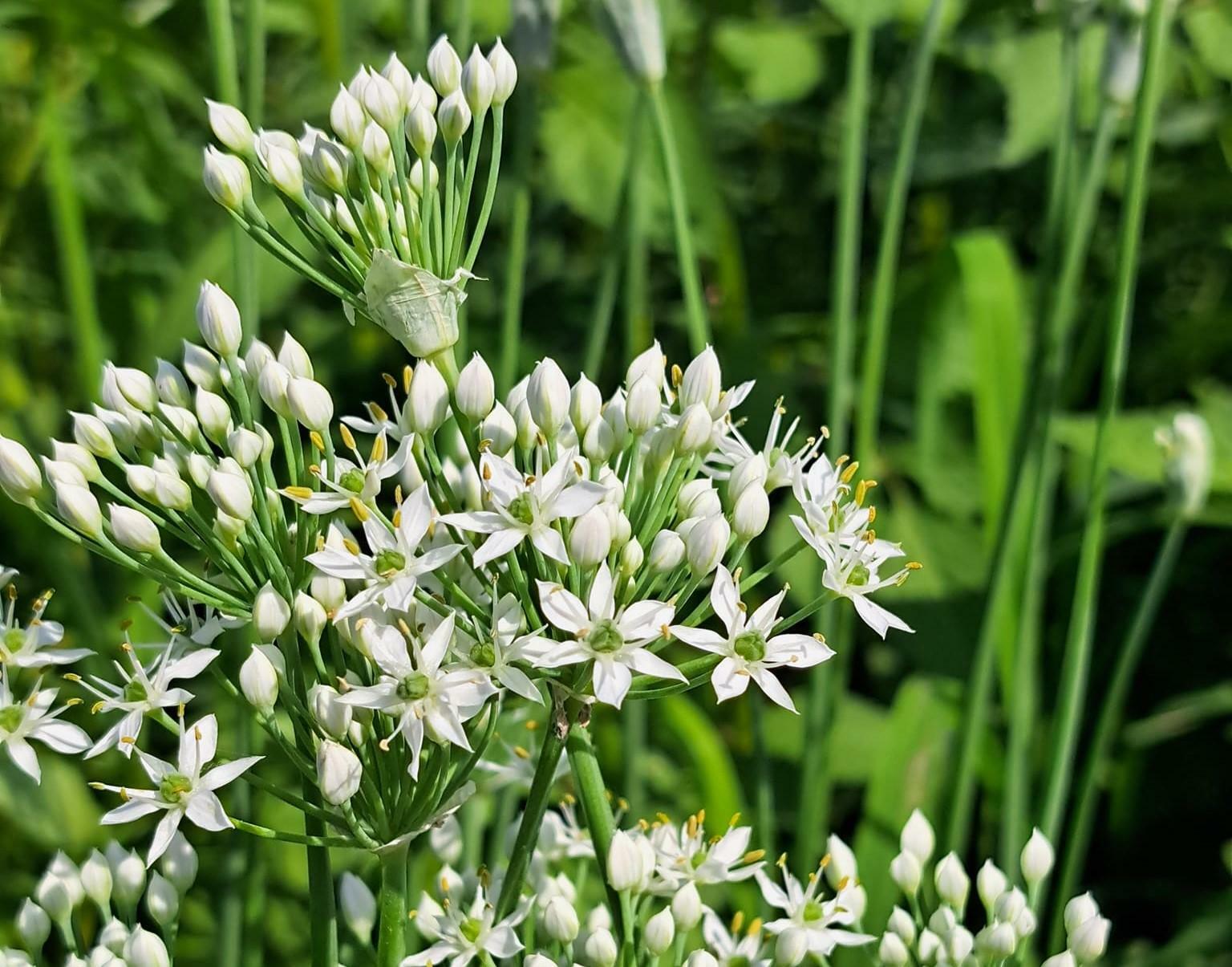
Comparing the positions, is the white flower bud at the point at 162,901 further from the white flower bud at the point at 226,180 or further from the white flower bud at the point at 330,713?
the white flower bud at the point at 226,180

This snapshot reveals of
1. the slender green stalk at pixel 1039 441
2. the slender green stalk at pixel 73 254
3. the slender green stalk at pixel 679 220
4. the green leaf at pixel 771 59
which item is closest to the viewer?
the slender green stalk at pixel 679 220

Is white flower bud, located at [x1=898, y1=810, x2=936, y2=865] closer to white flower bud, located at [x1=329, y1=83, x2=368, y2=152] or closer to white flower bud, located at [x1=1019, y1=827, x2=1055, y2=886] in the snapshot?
white flower bud, located at [x1=1019, y1=827, x2=1055, y2=886]

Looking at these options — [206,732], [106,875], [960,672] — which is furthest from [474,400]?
[960,672]

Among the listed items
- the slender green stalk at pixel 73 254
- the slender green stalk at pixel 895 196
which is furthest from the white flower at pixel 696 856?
the slender green stalk at pixel 73 254

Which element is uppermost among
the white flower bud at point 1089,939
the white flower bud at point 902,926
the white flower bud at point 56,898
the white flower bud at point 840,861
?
the white flower bud at point 56,898

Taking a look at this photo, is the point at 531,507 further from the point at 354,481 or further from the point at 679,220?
the point at 679,220

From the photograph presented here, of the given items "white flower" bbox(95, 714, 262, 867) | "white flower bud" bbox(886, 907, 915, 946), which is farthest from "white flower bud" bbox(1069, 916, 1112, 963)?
"white flower" bbox(95, 714, 262, 867)

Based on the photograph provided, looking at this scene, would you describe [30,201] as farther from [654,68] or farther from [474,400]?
[474,400]
